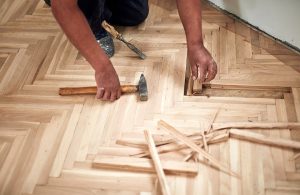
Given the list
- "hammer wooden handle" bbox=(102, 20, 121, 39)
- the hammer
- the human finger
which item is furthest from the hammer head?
"hammer wooden handle" bbox=(102, 20, 121, 39)

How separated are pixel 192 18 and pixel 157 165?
61cm

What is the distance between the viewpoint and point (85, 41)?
1298 mm

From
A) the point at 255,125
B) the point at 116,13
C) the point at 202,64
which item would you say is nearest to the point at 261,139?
the point at 255,125

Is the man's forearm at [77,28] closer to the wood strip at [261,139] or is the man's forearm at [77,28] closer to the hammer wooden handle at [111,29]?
the hammer wooden handle at [111,29]

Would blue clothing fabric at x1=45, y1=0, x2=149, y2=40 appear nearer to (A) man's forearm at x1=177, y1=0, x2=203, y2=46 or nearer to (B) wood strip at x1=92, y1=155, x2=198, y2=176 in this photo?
(A) man's forearm at x1=177, y1=0, x2=203, y2=46

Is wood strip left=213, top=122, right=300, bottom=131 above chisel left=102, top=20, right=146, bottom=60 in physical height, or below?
below

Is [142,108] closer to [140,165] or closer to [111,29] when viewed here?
[140,165]

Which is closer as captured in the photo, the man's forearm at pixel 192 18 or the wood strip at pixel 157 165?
the wood strip at pixel 157 165

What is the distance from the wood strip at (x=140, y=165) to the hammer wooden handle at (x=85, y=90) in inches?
13.2

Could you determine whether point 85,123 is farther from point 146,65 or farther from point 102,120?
point 146,65

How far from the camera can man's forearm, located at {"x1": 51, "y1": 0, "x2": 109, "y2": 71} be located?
1224 mm

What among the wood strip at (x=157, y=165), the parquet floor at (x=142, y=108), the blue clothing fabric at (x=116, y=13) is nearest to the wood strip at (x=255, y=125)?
the parquet floor at (x=142, y=108)

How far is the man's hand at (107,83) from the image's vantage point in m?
1.37

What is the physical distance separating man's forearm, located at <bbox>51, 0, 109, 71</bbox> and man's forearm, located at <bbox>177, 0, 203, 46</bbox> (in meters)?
0.36
